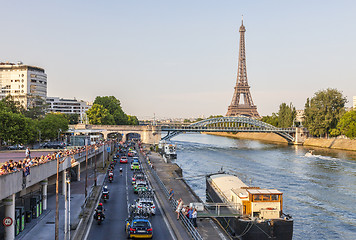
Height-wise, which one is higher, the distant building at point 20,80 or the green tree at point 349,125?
the distant building at point 20,80

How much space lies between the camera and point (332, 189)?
57.0 m

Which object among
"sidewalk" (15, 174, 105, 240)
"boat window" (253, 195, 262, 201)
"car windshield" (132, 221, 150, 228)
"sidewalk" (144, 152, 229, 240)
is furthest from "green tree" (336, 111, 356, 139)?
"car windshield" (132, 221, 150, 228)

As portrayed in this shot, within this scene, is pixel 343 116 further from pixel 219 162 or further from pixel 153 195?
pixel 153 195

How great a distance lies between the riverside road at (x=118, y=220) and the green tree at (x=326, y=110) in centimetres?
10793

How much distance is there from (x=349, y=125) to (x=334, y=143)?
42.7 ft

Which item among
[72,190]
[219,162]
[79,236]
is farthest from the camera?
[219,162]

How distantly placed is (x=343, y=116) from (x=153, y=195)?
10215 cm

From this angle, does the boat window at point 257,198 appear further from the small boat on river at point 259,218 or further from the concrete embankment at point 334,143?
the concrete embankment at point 334,143

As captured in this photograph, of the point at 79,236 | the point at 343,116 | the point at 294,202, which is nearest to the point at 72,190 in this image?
the point at 79,236

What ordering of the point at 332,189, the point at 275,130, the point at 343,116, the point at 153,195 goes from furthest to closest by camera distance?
the point at 275,130
the point at 343,116
the point at 332,189
the point at 153,195

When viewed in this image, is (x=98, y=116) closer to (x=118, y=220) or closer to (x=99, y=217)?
(x=118, y=220)

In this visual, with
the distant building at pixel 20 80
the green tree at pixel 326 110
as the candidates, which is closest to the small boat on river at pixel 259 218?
the green tree at pixel 326 110

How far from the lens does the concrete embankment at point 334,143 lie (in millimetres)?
121725

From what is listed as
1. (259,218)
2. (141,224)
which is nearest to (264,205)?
(259,218)
